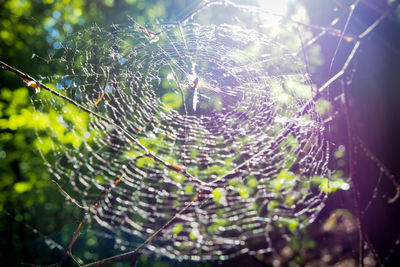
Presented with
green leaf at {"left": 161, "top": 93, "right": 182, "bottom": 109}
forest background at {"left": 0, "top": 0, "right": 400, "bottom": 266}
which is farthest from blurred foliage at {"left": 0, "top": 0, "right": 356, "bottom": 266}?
green leaf at {"left": 161, "top": 93, "right": 182, "bottom": 109}

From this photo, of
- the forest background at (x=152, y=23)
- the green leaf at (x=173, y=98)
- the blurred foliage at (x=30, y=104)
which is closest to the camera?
the forest background at (x=152, y=23)

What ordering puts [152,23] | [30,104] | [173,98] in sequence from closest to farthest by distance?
1. [152,23]
2. [173,98]
3. [30,104]

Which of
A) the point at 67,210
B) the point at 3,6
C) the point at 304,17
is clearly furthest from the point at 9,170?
the point at 304,17

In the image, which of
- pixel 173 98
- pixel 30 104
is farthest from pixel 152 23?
pixel 30 104

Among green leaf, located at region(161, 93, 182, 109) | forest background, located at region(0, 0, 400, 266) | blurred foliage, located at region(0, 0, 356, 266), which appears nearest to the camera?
forest background, located at region(0, 0, 400, 266)

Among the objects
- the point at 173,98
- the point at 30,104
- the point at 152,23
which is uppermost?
the point at 30,104

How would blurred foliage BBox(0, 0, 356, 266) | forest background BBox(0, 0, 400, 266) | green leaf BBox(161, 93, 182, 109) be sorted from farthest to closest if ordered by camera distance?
blurred foliage BBox(0, 0, 356, 266) → green leaf BBox(161, 93, 182, 109) → forest background BBox(0, 0, 400, 266)

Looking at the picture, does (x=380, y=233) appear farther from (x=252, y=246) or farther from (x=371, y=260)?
(x=252, y=246)

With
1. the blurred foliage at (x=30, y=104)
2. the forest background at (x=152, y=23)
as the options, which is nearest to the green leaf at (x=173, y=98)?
the forest background at (x=152, y=23)

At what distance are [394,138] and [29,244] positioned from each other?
31.4ft

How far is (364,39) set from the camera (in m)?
0.93

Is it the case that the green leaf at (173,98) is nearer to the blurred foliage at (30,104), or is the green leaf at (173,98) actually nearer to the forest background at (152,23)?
the forest background at (152,23)

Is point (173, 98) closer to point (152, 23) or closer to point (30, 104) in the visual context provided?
point (152, 23)

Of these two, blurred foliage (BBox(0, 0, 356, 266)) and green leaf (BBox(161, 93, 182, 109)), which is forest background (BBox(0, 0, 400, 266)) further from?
green leaf (BBox(161, 93, 182, 109))
